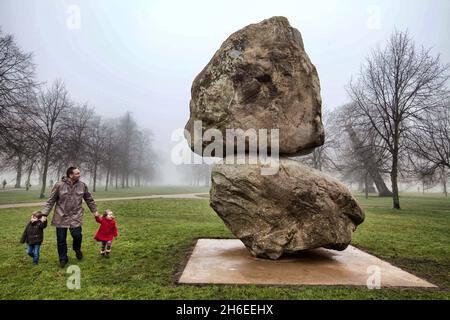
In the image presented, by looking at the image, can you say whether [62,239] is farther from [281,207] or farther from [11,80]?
[11,80]

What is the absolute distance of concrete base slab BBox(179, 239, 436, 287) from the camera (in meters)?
5.75

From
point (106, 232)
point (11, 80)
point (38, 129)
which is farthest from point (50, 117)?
point (106, 232)

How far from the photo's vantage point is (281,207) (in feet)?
22.6

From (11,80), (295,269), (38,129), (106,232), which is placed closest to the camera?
(295,269)

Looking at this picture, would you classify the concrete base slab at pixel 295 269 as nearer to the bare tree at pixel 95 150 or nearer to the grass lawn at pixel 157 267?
the grass lawn at pixel 157 267

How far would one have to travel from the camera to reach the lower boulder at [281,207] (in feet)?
22.4

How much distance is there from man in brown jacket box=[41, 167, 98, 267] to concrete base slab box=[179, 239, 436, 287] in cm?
252

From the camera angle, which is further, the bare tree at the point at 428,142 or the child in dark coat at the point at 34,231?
the bare tree at the point at 428,142

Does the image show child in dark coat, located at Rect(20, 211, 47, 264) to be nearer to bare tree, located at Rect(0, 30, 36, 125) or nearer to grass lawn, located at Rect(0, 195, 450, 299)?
grass lawn, located at Rect(0, 195, 450, 299)

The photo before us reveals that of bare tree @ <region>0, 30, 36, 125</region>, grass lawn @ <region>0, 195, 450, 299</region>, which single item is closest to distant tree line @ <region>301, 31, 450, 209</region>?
grass lawn @ <region>0, 195, 450, 299</region>

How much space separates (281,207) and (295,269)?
4.20ft

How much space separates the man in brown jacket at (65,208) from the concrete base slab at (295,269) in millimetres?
2522

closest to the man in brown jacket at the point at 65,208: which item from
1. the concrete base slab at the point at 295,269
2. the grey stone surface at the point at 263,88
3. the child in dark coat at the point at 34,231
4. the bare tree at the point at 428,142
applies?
the child in dark coat at the point at 34,231

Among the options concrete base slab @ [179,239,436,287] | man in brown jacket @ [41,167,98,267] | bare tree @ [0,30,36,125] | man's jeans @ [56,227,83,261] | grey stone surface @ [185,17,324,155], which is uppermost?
bare tree @ [0,30,36,125]
